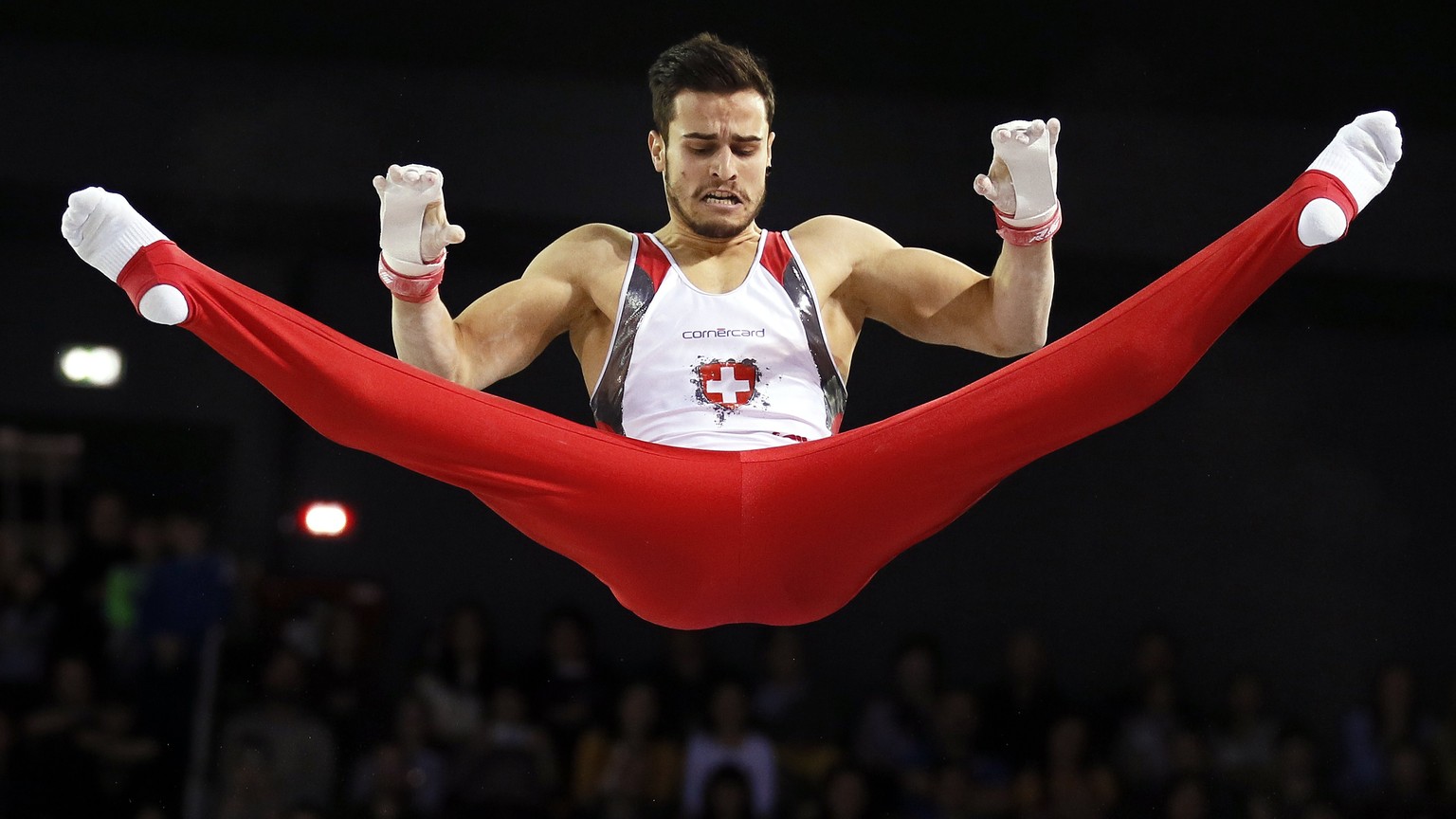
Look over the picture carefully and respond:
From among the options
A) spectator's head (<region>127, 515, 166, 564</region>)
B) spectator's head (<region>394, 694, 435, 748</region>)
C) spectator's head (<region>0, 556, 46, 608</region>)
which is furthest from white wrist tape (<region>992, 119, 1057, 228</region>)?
spectator's head (<region>0, 556, 46, 608</region>)

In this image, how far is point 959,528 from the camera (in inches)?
168

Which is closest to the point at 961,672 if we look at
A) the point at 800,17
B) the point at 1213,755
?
the point at 1213,755

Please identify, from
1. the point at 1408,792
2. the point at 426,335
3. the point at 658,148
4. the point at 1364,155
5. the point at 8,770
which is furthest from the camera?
the point at 1408,792

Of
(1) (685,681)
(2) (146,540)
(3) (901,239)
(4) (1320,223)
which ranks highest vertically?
(3) (901,239)

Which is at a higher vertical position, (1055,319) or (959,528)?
(1055,319)

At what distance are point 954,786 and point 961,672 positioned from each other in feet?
1.46

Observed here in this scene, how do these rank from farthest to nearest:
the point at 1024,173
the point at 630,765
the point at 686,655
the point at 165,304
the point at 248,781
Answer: the point at 686,655 < the point at 630,765 < the point at 248,781 < the point at 1024,173 < the point at 165,304

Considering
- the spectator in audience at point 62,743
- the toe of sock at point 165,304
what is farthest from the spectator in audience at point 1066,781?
the toe of sock at point 165,304

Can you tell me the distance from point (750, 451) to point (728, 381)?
259mm

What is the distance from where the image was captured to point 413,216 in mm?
2197

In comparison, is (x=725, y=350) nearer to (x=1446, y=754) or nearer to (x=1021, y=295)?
(x=1021, y=295)

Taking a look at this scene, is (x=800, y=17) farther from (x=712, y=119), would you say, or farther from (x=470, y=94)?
(x=712, y=119)

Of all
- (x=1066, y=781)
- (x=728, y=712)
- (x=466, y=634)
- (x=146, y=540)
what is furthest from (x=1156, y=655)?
(x=146, y=540)

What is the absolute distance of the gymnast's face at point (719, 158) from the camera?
7.95 ft
